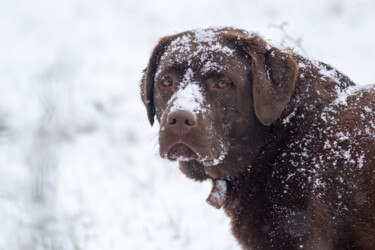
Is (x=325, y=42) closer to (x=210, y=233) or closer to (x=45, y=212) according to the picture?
(x=210, y=233)

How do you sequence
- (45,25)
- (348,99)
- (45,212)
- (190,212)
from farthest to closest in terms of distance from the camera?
(45,25)
(190,212)
(348,99)
(45,212)

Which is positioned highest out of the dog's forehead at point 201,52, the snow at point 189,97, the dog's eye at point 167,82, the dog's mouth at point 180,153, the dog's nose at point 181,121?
the dog's forehead at point 201,52

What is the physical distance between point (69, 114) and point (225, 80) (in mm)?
4265

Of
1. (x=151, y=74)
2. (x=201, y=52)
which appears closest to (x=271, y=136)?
(x=201, y=52)

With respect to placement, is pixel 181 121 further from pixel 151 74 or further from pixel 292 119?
pixel 151 74

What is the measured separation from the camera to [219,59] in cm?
322

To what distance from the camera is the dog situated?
273cm

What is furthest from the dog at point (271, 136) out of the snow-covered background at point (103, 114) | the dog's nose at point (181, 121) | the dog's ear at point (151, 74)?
the snow-covered background at point (103, 114)

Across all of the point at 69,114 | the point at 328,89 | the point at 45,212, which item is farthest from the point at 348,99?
the point at 69,114

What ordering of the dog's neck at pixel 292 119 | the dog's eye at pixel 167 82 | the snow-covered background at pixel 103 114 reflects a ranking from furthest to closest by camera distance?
the dog's eye at pixel 167 82
the dog's neck at pixel 292 119
the snow-covered background at pixel 103 114

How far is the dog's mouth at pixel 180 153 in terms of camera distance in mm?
3115

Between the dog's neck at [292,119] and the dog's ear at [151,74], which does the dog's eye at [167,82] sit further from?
the dog's neck at [292,119]

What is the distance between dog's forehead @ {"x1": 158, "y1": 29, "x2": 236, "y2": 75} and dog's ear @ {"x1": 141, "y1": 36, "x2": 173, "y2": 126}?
0.60 ft

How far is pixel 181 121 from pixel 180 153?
0.86ft
